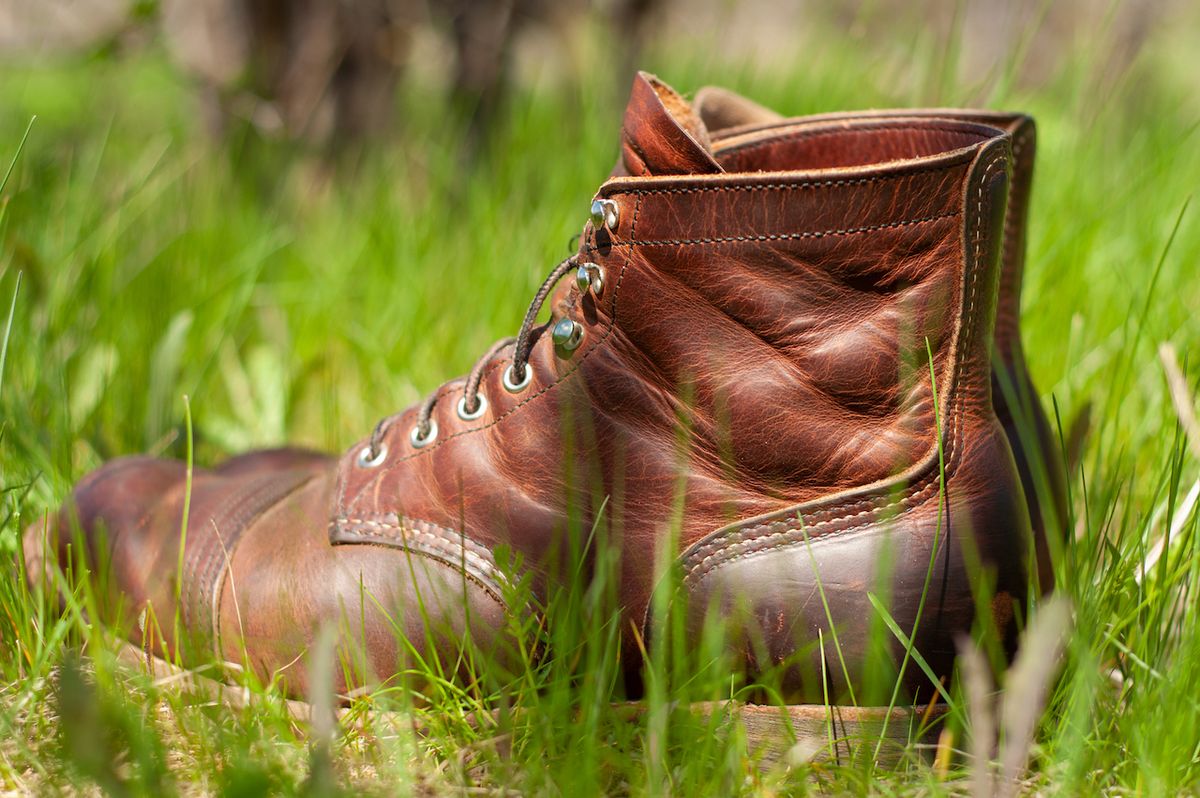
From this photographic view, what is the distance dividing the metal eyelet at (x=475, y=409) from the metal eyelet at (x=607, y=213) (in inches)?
10.3

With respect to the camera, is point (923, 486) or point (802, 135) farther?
point (802, 135)

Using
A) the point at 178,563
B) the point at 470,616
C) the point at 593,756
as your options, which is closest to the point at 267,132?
the point at 178,563

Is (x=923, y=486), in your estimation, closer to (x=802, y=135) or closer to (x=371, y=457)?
(x=802, y=135)

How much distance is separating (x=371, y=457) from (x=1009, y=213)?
0.92 metres

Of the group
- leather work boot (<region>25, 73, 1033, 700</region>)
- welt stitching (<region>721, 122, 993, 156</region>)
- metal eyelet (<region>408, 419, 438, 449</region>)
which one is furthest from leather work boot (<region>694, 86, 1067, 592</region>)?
metal eyelet (<region>408, 419, 438, 449</region>)

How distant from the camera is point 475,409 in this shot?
121cm

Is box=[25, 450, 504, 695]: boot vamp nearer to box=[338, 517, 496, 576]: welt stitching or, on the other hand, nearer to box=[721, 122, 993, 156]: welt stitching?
box=[338, 517, 496, 576]: welt stitching

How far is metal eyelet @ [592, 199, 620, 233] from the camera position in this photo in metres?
1.09

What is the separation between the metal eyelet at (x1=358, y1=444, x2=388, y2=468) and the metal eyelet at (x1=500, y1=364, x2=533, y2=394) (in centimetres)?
20

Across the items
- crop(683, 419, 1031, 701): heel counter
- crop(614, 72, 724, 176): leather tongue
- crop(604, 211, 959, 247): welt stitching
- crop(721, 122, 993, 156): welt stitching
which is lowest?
crop(683, 419, 1031, 701): heel counter

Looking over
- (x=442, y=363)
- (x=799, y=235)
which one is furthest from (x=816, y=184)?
(x=442, y=363)

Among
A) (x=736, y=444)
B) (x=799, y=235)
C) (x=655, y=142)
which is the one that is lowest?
(x=736, y=444)

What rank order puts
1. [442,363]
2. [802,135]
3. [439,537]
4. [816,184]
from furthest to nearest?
1. [442,363]
2. [802,135]
3. [439,537]
4. [816,184]

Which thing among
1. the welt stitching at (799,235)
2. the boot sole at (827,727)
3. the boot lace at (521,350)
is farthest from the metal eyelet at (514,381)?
the boot sole at (827,727)
